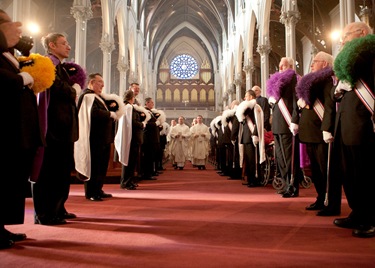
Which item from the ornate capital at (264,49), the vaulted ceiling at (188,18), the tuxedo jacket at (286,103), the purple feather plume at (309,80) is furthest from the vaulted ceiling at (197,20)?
the purple feather plume at (309,80)

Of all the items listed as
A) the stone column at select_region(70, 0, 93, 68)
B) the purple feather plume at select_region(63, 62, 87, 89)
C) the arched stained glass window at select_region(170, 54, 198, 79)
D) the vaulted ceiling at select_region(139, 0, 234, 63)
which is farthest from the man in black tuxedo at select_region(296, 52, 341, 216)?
the arched stained glass window at select_region(170, 54, 198, 79)

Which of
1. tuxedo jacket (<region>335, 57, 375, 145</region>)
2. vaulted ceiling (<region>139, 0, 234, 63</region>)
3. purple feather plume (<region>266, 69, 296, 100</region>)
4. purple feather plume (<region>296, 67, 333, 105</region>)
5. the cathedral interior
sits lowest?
tuxedo jacket (<region>335, 57, 375, 145</region>)

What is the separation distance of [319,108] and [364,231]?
1.45 meters

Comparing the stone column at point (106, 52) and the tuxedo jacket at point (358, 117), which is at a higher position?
the stone column at point (106, 52)

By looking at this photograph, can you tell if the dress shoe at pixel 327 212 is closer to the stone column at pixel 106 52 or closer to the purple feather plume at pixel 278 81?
the purple feather plume at pixel 278 81

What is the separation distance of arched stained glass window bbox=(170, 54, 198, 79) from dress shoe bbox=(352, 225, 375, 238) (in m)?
36.5

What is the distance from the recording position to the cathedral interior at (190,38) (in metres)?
12.8

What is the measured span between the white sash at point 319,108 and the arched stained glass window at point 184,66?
35.3 meters

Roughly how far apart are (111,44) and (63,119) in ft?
41.8

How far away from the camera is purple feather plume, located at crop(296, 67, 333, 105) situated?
343 cm

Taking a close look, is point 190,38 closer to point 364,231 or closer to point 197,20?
point 197,20

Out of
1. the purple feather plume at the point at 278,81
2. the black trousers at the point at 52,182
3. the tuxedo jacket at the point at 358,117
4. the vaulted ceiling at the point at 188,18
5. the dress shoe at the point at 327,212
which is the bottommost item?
the dress shoe at the point at 327,212

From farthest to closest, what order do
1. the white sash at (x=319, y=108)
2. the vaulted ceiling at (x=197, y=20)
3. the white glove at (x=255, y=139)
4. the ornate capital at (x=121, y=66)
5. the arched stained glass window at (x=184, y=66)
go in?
the arched stained glass window at (x=184, y=66) < the ornate capital at (x=121, y=66) < the vaulted ceiling at (x=197, y=20) < the white glove at (x=255, y=139) < the white sash at (x=319, y=108)

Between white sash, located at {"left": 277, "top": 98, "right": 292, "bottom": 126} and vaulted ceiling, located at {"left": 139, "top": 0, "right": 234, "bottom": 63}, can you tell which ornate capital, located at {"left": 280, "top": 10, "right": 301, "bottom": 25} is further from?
vaulted ceiling, located at {"left": 139, "top": 0, "right": 234, "bottom": 63}
